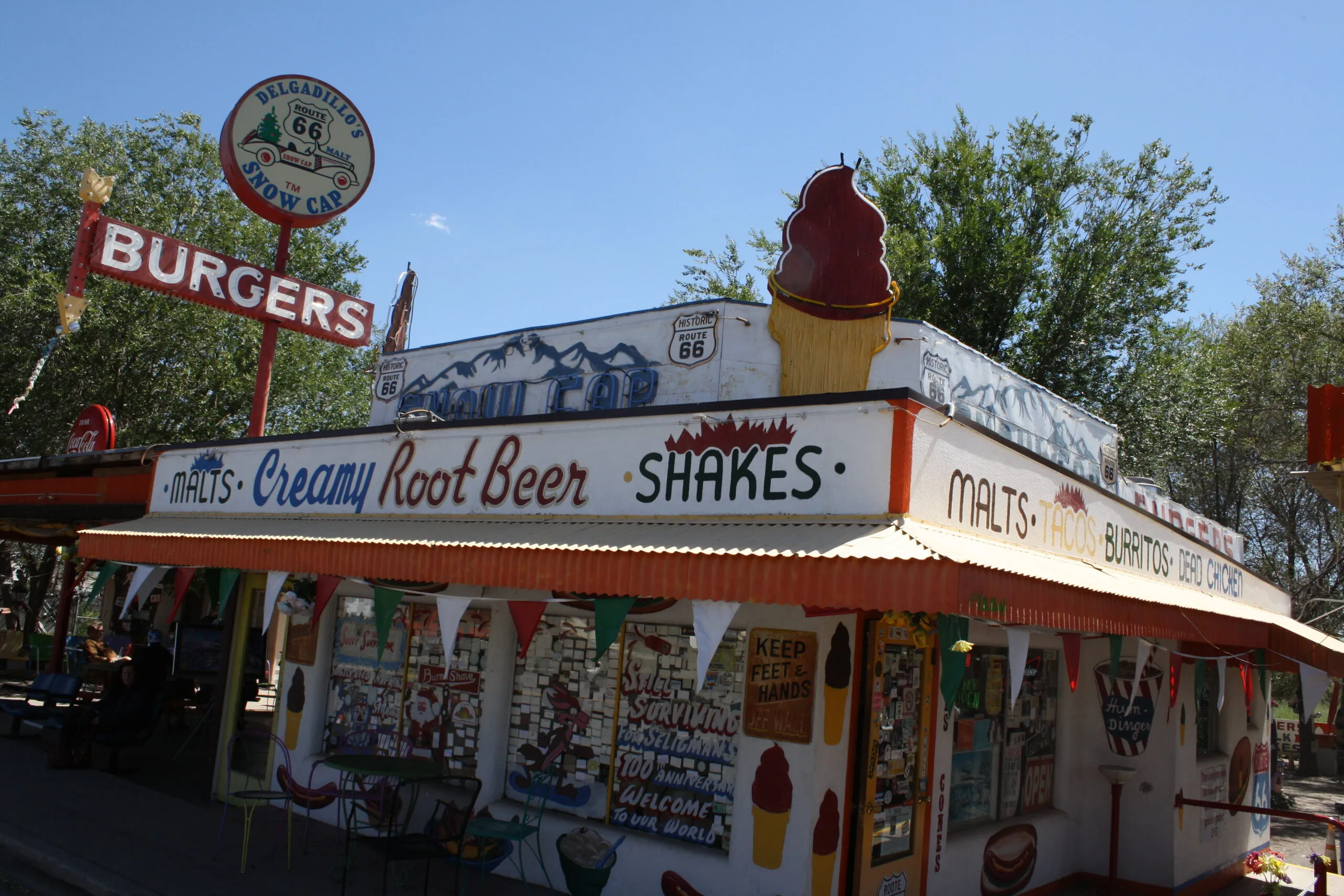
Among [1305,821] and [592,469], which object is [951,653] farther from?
[1305,821]

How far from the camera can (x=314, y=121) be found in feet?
42.9

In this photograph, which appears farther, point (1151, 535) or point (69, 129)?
point (69, 129)

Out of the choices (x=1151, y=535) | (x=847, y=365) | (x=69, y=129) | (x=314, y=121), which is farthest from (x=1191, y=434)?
(x=69, y=129)

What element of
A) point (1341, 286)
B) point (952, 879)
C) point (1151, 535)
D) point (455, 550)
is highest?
point (1341, 286)

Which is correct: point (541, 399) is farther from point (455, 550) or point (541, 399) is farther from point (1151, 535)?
point (1151, 535)

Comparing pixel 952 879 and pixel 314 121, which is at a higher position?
pixel 314 121

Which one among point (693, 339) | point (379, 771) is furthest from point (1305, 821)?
point (379, 771)

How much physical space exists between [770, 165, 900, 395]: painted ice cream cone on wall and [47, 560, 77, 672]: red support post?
13.7 meters

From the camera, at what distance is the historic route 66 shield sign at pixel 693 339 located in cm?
980

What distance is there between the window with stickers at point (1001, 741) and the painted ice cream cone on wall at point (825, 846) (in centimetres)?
192

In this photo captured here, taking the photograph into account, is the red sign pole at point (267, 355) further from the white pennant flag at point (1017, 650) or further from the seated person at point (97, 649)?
the white pennant flag at point (1017, 650)

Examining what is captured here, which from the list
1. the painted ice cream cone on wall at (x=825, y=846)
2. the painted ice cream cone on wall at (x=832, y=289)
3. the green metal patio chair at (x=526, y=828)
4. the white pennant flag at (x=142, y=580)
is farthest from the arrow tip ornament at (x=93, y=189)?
the painted ice cream cone on wall at (x=825, y=846)

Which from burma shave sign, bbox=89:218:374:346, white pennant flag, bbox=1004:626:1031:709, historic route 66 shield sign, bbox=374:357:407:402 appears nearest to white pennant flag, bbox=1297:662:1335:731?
white pennant flag, bbox=1004:626:1031:709

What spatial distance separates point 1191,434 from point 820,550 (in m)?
22.1
